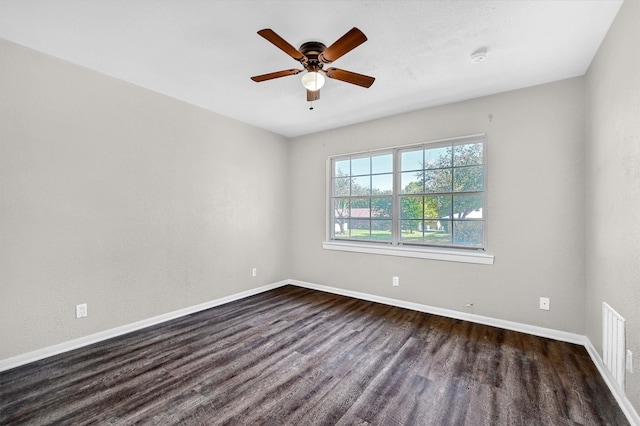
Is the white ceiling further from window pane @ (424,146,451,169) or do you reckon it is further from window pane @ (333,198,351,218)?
window pane @ (333,198,351,218)

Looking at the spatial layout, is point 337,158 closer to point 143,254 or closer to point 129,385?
point 143,254

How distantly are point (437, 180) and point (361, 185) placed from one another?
3.82 feet

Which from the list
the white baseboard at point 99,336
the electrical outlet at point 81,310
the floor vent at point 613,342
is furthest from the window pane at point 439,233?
the electrical outlet at point 81,310

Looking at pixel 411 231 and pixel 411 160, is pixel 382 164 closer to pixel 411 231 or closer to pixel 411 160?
pixel 411 160

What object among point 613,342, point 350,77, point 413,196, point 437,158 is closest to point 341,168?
point 413,196

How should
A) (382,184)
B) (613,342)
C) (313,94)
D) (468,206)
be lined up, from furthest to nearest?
1. (382,184)
2. (468,206)
3. (313,94)
4. (613,342)

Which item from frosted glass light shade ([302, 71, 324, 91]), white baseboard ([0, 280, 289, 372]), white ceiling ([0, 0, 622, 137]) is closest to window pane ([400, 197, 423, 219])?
white ceiling ([0, 0, 622, 137])

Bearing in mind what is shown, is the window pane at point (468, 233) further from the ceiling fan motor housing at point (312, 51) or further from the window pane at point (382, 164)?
the ceiling fan motor housing at point (312, 51)

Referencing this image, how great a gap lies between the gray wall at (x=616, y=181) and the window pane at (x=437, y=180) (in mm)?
1302

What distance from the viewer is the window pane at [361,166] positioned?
4.30m

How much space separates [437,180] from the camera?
363cm

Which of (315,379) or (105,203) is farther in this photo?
(105,203)

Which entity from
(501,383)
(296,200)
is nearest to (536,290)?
(501,383)

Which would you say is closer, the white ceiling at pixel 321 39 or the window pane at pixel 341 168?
the white ceiling at pixel 321 39
